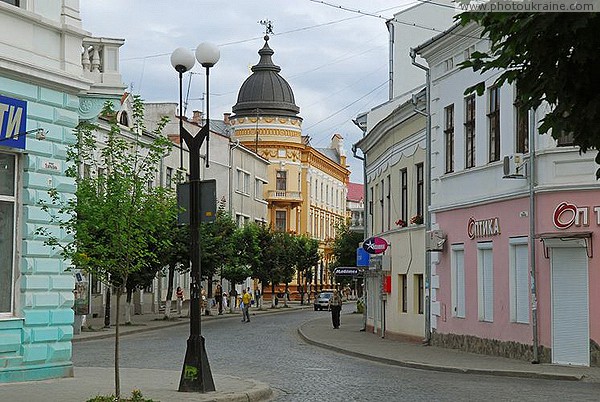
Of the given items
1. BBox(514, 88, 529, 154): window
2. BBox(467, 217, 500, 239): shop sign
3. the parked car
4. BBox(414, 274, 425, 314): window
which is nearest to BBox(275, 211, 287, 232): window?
the parked car

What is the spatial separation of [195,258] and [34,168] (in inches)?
121

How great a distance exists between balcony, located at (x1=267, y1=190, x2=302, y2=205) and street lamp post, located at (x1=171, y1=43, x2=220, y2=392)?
246ft

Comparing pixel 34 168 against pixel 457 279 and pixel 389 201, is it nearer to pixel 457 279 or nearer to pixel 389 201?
pixel 457 279

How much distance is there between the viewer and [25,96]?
53.1 ft

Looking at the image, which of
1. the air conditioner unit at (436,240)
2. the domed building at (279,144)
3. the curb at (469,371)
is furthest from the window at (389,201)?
the domed building at (279,144)

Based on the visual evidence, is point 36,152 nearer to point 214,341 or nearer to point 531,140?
point 531,140

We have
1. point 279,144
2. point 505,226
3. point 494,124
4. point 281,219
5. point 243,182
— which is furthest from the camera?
point 281,219

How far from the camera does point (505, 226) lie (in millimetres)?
24219

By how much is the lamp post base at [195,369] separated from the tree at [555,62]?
27.0 ft

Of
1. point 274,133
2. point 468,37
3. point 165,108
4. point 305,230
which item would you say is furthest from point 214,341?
point 305,230

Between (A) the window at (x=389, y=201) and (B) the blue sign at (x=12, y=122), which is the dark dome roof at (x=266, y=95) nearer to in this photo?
(A) the window at (x=389, y=201)

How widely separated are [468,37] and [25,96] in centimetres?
1317

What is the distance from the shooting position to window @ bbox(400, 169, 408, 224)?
33.3m

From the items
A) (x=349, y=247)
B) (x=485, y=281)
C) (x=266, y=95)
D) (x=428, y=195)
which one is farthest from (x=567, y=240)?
(x=266, y=95)
